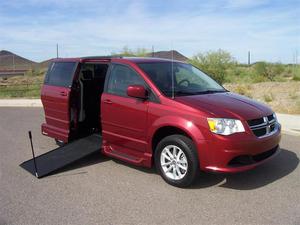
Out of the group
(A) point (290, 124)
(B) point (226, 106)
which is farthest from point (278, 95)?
(B) point (226, 106)

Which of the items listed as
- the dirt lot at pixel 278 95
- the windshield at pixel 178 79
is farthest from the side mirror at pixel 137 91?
the dirt lot at pixel 278 95

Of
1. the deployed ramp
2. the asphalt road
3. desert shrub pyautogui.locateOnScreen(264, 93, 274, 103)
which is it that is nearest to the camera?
the asphalt road

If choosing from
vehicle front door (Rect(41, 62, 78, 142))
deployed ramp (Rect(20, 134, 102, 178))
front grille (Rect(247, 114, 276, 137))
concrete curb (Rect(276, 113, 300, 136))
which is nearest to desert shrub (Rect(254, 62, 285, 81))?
concrete curb (Rect(276, 113, 300, 136))

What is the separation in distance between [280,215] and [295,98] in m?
11.5

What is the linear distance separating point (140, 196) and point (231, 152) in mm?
1347

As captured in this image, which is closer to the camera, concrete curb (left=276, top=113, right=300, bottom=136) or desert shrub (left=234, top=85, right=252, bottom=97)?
concrete curb (left=276, top=113, right=300, bottom=136)

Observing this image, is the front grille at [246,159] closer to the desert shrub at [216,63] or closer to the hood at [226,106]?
the hood at [226,106]

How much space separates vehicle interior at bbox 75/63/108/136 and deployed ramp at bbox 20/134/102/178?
486 millimetres

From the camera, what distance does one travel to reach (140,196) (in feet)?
19.0

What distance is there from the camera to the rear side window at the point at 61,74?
27.2 ft

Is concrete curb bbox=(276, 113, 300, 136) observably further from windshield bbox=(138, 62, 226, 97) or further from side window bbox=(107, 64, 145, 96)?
side window bbox=(107, 64, 145, 96)

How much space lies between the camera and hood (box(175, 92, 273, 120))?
231 inches

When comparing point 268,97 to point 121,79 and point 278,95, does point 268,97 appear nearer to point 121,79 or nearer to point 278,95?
point 278,95

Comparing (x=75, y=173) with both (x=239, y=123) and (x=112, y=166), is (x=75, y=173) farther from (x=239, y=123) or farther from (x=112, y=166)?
(x=239, y=123)
